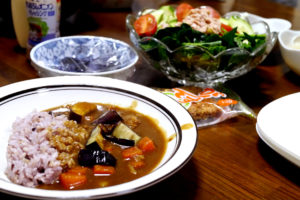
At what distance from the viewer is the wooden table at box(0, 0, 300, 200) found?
3.92ft

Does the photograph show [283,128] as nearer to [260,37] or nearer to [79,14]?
[260,37]

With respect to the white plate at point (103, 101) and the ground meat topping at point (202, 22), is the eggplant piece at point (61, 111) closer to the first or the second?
the white plate at point (103, 101)

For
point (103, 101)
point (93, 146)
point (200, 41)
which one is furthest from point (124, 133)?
point (200, 41)

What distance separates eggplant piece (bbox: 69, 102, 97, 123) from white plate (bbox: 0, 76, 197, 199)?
5 cm

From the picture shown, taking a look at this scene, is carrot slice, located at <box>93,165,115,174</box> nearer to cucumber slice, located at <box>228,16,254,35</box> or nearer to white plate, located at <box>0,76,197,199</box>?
white plate, located at <box>0,76,197,199</box>

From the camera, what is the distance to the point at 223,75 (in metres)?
1.80

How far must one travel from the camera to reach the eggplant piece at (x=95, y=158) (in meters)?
1.11

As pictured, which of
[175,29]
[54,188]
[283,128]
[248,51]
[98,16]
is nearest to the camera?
[54,188]

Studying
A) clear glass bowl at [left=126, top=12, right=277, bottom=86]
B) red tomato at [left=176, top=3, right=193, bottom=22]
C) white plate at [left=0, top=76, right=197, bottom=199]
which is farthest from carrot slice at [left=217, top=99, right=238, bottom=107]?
red tomato at [left=176, top=3, right=193, bottom=22]

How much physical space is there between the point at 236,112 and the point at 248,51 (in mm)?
307

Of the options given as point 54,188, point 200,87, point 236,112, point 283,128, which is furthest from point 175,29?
point 54,188

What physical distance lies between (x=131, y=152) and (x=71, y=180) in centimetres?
22

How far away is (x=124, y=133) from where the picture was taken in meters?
1.27

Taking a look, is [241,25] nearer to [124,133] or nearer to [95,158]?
[124,133]
